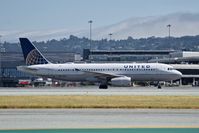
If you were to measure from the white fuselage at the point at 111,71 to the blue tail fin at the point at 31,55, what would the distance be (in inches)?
112

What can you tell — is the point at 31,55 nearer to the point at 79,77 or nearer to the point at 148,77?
the point at 79,77

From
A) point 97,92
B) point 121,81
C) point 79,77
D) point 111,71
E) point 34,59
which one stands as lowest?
point 97,92

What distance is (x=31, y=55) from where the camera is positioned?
72500mm

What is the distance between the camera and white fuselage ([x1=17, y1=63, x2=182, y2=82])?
65.6m

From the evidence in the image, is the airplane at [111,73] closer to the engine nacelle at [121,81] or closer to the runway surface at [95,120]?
the engine nacelle at [121,81]

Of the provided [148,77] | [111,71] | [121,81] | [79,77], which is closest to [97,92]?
[121,81]

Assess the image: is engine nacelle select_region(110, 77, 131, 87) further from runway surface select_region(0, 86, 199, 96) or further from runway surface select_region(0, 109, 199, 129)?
runway surface select_region(0, 109, 199, 129)

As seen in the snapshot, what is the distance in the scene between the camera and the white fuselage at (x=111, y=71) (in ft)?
215

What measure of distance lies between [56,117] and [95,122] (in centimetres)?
252

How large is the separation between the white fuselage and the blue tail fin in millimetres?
2848

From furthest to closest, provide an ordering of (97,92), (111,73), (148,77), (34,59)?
(34,59), (111,73), (148,77), (97,92)

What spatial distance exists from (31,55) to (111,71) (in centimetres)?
1236

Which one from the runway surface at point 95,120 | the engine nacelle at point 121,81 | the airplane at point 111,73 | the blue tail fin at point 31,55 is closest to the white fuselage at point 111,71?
the airplane at point 111,73

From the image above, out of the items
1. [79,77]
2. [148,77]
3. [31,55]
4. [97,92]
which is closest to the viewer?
[97,92]
